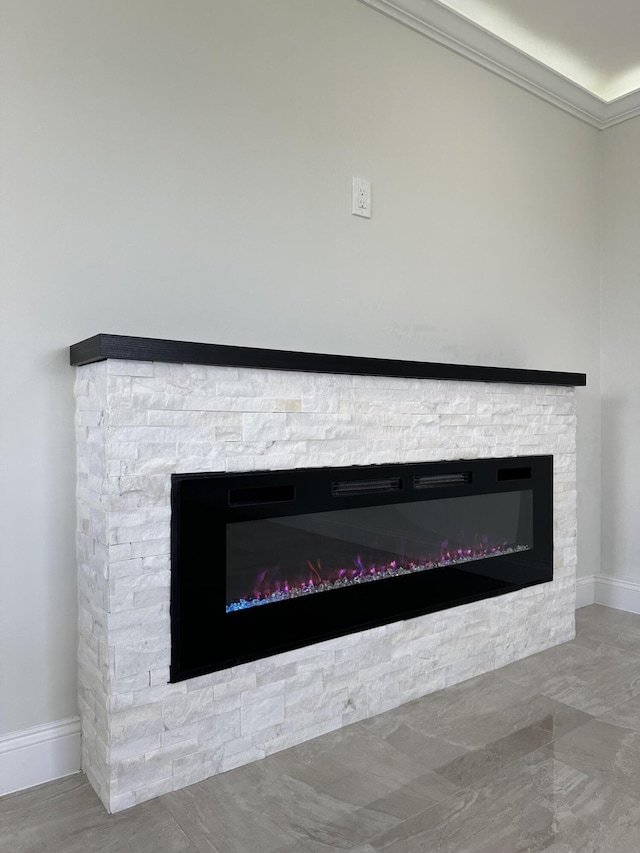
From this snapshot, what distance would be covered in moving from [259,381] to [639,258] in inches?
93.6

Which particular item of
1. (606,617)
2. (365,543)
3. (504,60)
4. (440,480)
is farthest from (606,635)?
(504,60)

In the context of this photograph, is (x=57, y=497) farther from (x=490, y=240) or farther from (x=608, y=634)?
(x=608, y=634)

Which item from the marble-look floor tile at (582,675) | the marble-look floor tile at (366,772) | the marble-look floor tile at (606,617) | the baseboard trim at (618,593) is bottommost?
the marble-look floor tile at (366,772)

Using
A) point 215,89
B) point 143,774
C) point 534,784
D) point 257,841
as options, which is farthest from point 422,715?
point 215,89

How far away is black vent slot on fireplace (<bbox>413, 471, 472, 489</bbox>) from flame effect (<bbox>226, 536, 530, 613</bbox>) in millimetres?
221

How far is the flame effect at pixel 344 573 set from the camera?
1.87m

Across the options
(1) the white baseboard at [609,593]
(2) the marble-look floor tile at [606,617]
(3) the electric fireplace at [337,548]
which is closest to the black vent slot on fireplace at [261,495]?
A: (3) the electric fireplace at [337,548]

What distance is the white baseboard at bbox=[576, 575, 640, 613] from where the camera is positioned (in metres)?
3.21

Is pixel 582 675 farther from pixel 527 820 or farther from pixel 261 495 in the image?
pixel 261 495

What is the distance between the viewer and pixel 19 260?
5.56 ft

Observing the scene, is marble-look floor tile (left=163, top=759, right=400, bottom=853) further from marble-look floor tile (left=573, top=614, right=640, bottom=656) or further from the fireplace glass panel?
marble-look floor tile (left=573, top=614, right=640, bottom=656)

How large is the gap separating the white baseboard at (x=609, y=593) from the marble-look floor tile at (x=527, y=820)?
1.68 metres

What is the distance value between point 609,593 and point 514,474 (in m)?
1.25

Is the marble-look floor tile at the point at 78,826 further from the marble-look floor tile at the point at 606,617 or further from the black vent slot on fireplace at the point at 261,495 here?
the marble-look floor tile at the point at 606,617
